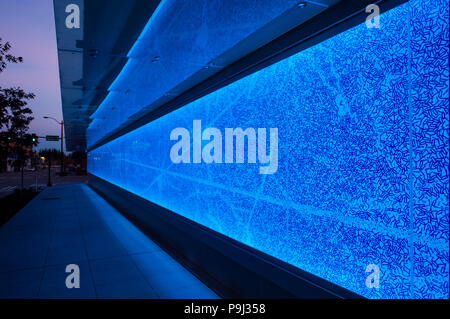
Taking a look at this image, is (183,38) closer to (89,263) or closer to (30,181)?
(89,263)

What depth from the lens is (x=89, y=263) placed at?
438cm

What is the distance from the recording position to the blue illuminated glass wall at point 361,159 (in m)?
1.54

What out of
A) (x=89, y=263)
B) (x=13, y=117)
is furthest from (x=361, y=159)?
(x=13, y=117)

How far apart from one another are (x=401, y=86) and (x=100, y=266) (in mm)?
4450

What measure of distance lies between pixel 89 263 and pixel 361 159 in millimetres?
4278

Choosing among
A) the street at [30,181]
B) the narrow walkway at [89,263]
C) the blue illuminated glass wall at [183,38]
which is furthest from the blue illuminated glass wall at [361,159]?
the street at [30,181]

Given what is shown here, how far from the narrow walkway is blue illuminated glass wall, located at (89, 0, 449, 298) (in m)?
1.36

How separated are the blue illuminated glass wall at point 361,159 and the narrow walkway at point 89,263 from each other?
4.47 ft

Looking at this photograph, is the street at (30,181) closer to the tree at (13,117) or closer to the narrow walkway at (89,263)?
the tree at (13,117)

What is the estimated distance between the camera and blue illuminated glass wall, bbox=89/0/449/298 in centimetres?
154

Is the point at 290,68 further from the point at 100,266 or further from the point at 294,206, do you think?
the point at 100,266

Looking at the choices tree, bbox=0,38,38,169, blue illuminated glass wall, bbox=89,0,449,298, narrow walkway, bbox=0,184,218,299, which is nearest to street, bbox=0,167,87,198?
tree, bbox=0,38,38,169

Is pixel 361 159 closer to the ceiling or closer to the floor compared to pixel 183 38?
closer to the floor

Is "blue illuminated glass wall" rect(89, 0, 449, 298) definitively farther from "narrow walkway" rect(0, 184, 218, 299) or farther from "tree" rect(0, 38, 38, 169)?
"tree" rect(0, 38, 38, 169)
